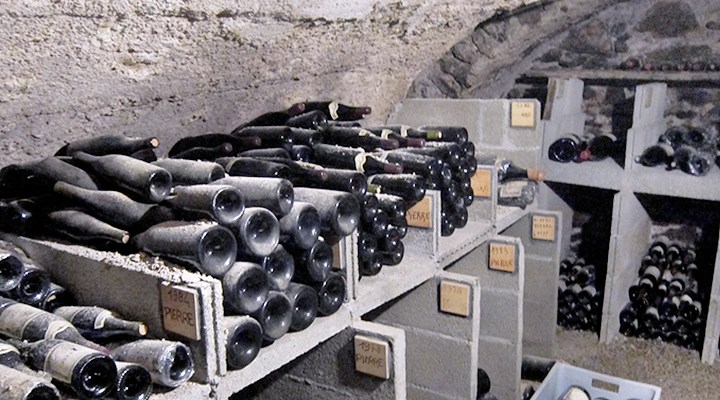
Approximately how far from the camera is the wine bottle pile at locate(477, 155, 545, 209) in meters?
2.93

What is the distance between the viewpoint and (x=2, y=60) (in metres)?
1.54

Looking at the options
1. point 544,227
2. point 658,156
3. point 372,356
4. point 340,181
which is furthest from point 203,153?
Result: point 658,156

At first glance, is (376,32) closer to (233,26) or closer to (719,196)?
(233,26)

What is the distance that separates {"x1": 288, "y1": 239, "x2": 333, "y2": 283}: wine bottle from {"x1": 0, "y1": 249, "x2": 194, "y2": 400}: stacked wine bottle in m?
0.40

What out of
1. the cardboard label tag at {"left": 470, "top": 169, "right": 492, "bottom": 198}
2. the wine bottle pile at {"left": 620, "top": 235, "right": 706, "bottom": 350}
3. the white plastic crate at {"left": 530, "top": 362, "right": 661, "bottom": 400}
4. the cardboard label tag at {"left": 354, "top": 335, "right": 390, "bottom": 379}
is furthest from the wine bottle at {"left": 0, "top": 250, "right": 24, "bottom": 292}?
the wine bottle pile at {"left": 620, "top": 235, "right": 706, "bottom": 350}

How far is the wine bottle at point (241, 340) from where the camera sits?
138 centimetres

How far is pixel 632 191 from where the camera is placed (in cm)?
321

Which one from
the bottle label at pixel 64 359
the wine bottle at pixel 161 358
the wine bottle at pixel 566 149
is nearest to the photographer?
the bottle label at pixel 64 359

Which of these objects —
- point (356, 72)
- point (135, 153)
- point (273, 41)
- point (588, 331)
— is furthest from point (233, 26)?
point (588, 331)

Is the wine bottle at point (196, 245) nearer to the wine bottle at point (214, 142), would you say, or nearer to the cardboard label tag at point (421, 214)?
the wine bottle at point (214, 142)

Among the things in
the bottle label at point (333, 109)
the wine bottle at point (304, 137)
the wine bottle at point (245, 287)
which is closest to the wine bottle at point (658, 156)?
the bottle label at point (333, 109)

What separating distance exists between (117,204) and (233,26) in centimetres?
70

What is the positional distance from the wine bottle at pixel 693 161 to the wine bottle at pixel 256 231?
2.46m

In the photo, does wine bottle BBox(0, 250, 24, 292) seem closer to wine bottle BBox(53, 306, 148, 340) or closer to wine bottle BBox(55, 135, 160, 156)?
wine bottle BBox(53, 306, 148, 340)
